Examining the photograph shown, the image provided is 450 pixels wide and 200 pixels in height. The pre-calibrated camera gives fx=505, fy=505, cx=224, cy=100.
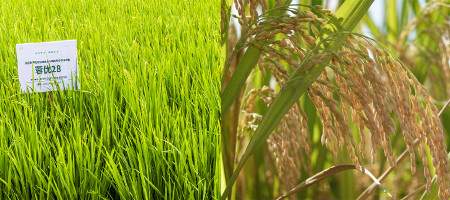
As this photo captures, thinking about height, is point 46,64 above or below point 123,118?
above

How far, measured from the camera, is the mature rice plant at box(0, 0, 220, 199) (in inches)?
43.8

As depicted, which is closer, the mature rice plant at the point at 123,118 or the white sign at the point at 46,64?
the mature rice plant at the point at 123,118

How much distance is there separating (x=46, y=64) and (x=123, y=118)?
0.33 meters

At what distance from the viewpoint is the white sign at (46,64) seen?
1.44 metres

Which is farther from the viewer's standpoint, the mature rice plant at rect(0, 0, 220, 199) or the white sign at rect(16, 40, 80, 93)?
the white sign at rect(16, 40, 80, 93)

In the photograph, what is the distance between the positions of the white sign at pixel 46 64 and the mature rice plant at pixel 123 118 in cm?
4

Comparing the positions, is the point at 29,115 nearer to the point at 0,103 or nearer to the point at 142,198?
the point at 0,103

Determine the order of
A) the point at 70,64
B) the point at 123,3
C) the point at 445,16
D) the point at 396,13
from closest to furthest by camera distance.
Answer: the point at 70,64
the point at 123,3
the point at 445,16
the point at 396,13

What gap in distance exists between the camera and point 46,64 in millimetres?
1458

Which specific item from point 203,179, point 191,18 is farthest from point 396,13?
point 203,179

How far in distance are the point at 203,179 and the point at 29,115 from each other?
0.57 meters

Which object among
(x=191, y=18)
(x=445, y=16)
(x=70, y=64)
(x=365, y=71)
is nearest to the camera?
(x=365, y=71)

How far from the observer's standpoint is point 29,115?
4.43ft

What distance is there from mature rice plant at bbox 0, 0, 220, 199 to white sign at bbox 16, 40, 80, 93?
0.04 m
